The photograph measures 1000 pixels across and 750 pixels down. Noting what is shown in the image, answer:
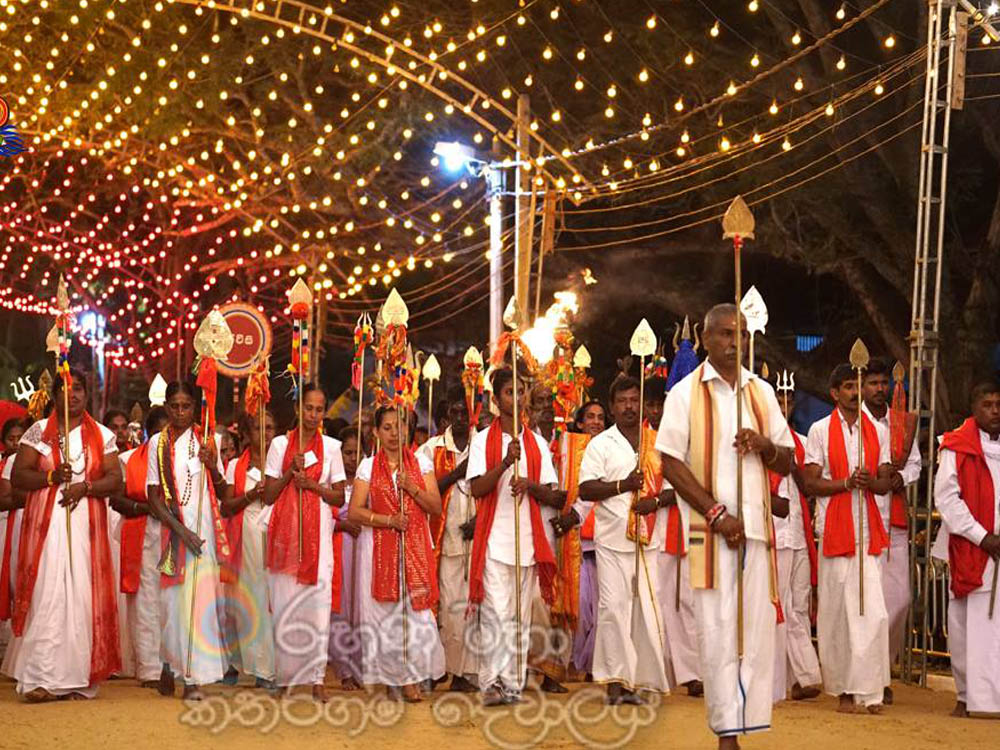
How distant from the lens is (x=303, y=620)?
10.3 meters

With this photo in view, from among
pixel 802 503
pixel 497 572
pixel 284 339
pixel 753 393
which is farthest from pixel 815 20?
pixel 284 339

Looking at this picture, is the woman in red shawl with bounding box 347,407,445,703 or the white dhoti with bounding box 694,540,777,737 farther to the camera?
the woman in red shawl with bounding box 347,407,445,703

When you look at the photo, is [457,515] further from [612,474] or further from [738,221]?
[738,221]

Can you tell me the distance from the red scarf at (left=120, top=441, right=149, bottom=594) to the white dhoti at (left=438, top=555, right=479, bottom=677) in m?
2.06

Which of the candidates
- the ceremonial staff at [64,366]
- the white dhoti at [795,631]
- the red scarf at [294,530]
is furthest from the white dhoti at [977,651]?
the ceremonial staff at [64,366]

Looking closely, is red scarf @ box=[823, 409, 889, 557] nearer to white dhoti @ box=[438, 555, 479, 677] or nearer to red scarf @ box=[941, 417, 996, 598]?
red scarf @ box=[941, 417, 996, 598]

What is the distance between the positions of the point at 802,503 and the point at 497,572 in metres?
2.32

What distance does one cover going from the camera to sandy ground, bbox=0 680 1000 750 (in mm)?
8617

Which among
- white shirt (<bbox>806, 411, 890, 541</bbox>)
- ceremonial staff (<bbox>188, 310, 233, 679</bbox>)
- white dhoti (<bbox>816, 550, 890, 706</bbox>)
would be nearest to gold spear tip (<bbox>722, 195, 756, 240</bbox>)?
white shirt (<bbox>806, 411, 890, 541</bbox>)

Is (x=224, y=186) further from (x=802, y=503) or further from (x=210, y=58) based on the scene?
(x=802, y=503)

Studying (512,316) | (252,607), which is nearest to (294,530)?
(252,607)

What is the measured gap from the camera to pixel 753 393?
789 cm

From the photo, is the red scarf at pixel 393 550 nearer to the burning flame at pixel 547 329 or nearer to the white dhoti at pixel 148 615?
the white dhoti at pixel 148 615

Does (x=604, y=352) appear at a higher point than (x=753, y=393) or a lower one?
higher
